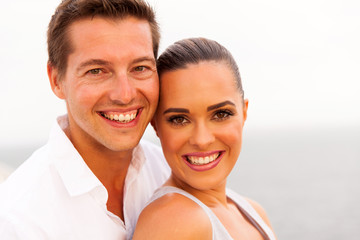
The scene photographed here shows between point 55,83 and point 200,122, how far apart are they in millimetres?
1296

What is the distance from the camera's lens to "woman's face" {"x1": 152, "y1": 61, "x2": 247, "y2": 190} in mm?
2250

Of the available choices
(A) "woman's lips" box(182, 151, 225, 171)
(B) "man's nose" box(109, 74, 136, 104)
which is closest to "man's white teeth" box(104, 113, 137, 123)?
(B) "man's nose" box(109, 74, 136, 104)

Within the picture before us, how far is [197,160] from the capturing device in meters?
2.38

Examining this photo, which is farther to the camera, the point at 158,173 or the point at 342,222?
the point at 342,222

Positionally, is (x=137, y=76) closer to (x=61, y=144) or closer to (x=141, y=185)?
(x=61, y=144)

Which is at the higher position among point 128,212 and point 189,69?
point 189,69

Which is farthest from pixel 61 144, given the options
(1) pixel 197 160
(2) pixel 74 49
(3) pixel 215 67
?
(3) pixel 215 67

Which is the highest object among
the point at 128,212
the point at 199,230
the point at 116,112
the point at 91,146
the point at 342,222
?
the point at 116,112

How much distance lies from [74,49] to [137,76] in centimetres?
46

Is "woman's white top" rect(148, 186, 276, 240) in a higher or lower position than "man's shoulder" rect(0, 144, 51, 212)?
lower

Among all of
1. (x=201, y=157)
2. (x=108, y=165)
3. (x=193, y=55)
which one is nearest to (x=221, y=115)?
(x=201, y=157)

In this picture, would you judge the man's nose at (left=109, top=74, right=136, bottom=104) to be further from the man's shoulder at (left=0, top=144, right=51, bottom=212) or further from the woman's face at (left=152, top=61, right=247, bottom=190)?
the man's shoulder at (left=0, top=144, right=51, bottom=212)

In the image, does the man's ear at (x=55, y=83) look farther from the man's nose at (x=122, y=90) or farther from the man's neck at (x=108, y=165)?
the man's nose at (x=122, y=90)

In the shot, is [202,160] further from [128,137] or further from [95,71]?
[95,71]
